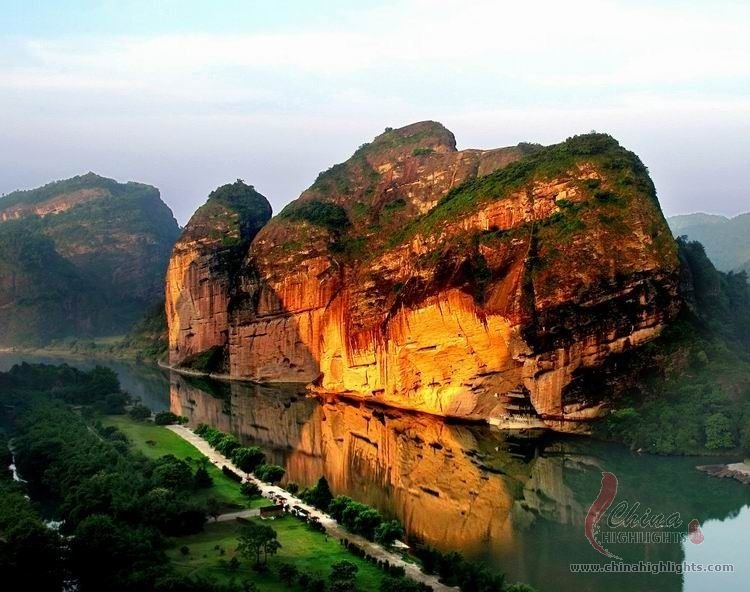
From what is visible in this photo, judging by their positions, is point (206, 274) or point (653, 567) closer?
point (653, 567)

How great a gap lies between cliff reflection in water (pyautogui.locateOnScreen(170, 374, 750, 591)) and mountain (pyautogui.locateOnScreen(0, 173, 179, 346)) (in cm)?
6726

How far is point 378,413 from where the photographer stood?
5859 cm

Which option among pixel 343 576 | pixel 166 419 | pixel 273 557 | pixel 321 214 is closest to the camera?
pixel 343 576

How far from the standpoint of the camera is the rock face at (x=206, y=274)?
83688 millimetres

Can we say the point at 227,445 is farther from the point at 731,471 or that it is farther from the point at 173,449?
the point at 731,471

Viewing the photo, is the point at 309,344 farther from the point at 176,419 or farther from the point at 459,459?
the point at 459,459

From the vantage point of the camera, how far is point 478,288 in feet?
180

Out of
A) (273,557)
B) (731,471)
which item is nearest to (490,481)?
(731,471)

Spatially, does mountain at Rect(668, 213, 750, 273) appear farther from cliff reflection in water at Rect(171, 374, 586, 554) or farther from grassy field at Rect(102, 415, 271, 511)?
grassy field at Rect(102, 415, 271, 511)

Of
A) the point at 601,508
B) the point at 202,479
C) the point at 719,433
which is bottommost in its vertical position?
the point at 601,508

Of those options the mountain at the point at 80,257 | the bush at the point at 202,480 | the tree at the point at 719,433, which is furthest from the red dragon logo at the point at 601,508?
the mountain at the point at 80,257

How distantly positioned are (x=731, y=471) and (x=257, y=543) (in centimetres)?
2246

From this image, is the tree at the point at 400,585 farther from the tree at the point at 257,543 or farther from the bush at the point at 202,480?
the bush at the point at 202,480

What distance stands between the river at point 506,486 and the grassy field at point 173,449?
12.2 ft
